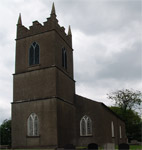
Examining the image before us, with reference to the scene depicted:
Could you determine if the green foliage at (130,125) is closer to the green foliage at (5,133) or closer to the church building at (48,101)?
the green foliage at (5,133)

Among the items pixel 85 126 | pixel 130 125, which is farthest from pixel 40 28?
pixel 130 125

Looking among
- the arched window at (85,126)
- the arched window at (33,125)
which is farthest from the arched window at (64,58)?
the arched window at (33,125)

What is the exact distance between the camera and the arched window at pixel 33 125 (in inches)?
1049

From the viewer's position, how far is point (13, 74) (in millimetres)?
29859

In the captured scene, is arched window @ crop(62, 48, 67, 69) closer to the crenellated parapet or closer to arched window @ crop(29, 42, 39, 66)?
the crenellated parapet

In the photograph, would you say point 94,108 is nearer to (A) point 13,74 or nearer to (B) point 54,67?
(B) point 54,67

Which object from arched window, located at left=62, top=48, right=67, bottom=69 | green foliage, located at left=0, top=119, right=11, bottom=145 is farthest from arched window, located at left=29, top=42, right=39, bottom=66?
green foliage, located at left=0, top=119, right=11, bottom=145

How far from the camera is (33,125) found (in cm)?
2691

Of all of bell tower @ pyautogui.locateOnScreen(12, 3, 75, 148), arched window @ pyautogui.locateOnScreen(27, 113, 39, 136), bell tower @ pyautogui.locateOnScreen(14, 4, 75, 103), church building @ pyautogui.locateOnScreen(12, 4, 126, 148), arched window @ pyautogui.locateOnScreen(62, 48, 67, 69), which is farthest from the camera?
arched window @ pyautogui.locateOnScreen(62, 48, 67, 69)

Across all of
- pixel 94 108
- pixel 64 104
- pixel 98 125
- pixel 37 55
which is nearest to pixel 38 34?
pixel 37 55

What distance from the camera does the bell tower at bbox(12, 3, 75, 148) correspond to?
2627 centimetres

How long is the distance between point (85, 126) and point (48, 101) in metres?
6.75

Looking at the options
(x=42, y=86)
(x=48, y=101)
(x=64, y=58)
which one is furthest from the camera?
(x=64, y=58)

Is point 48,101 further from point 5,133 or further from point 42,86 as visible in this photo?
point 5,133
